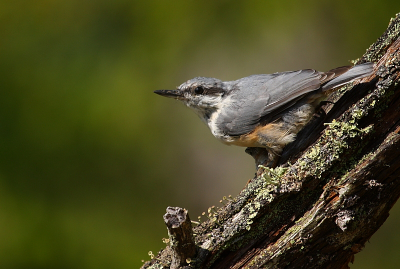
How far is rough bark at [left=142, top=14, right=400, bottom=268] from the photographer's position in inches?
73.1

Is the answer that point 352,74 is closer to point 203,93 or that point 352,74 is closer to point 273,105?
point 273,105

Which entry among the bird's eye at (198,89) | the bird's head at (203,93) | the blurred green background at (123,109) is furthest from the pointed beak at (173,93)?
the blurred green background at (123,109)

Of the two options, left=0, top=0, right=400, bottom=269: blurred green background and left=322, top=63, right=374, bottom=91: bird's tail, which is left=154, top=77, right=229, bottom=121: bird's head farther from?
left=0, top=0, right=400, bottom=269: blurred green background

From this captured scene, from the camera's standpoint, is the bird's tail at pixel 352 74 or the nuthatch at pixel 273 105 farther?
the nuthatch at pixel 273 105

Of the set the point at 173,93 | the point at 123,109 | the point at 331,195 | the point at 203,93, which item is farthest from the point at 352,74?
the point at 123,109

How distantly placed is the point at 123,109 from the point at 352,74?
7.84 feet

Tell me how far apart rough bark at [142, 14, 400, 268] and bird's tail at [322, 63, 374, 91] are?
45 millimetres

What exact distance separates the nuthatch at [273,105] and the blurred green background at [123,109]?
1380 mm

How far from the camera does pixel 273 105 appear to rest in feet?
7.83

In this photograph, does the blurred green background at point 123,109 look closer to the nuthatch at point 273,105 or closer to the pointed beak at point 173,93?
the pointed beak at point 173,93

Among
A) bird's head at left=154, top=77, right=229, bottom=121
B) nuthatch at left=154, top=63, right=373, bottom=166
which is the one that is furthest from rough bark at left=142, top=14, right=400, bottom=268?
bird's head at left=154, top=77, right=229, bottom=121

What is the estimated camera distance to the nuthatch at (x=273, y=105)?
2.21m

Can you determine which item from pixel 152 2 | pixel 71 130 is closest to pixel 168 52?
pixel 152 2

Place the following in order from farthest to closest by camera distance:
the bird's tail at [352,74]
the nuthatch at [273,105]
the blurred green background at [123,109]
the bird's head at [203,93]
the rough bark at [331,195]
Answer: the blurred green background at [123,109], the bird's head at [203,93], the nuthatch at [273,105], the bird's tail at [352,74], the rough bark at [331,195]
